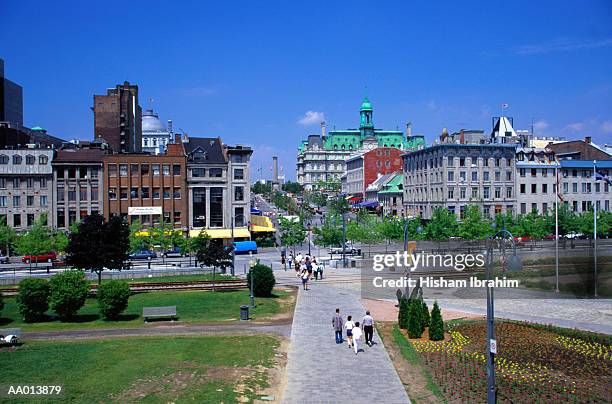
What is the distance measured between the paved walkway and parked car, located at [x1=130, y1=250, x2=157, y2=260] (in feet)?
115

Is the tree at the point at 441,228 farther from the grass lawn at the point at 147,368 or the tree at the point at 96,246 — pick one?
the grass lawn at the point at 147,368

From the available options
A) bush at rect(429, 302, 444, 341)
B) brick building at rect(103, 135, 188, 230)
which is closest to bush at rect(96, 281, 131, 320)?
bush at rect(429, 302, 444, 341)

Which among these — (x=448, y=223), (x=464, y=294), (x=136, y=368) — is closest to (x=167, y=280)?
(x=464, y=294)

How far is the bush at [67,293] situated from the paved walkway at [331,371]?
11.1m

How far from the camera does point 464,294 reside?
38750 mm

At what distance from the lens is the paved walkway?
17.4 m

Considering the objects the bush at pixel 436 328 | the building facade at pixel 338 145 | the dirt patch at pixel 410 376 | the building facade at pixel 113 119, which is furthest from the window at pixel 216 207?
the building facade at pixel 338 145

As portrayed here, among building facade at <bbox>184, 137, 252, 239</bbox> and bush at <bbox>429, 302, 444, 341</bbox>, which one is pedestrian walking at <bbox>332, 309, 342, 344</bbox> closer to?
bush at <bbox>429, 302, 444, 341</bbox>

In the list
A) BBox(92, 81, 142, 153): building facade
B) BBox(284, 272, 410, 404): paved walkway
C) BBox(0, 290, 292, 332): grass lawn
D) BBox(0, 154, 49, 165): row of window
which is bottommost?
BBox(284, 272, 410, 404): paved walkway

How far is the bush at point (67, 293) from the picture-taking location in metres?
28.7

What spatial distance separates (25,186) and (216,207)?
76.0 feet

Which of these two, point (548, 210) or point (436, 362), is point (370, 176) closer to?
point (548, 210)

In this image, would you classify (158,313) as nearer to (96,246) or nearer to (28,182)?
(96,246)

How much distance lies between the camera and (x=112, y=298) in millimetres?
28625
